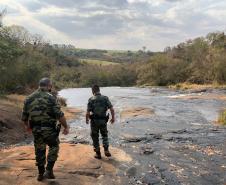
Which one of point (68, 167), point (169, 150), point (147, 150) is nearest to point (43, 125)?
point (68, 167)

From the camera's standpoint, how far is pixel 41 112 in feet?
35.2

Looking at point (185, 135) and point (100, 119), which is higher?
point (100, 119)

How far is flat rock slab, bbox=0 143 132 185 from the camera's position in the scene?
1109 centimetres

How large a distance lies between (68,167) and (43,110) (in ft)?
8.41

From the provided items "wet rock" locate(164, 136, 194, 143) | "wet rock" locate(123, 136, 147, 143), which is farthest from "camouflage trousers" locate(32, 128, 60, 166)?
"wet rock" locate(164, 136, 194, 143)

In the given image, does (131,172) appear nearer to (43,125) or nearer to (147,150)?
(43,125)

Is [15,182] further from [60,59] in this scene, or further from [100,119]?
[60,59]

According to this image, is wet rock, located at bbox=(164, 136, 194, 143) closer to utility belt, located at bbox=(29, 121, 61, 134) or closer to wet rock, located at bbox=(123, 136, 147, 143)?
wet rock, located at bbox=(123, 136, 147, 143)

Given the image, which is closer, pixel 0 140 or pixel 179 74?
pixel 0 140

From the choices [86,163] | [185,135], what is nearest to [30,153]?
[86,163]

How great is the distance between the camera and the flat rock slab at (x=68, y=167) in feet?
36.4

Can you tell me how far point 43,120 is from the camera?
423 inches

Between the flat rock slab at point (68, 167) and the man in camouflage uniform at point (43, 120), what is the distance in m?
0.59

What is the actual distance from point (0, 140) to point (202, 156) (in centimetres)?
961
